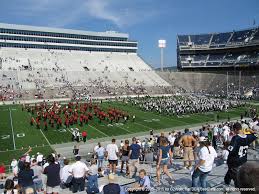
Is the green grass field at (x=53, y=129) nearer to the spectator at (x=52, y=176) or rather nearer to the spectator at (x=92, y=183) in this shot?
the spectator at (x=92, y=183)

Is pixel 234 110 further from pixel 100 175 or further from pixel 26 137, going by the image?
pixel 100 175

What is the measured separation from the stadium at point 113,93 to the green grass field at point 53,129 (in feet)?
0.23

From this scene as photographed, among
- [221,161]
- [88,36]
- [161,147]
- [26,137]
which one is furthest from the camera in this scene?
[88,36]

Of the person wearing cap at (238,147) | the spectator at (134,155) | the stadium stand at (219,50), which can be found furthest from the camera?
the stadium stand at (219,50)

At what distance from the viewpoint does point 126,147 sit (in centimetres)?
872

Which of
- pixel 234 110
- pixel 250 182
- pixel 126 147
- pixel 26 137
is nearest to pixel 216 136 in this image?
pixel 126 147

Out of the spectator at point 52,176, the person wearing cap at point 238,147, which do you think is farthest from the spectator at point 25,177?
the person wearing cap at point 238,147

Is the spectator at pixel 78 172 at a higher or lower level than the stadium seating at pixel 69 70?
lower

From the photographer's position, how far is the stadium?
18375mm

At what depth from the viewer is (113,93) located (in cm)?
5238

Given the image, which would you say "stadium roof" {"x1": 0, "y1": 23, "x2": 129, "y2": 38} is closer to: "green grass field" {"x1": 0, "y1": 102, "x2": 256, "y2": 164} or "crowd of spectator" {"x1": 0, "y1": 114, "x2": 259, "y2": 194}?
"green grass field" {"x1": 0, "y1": 102, "x2": 256, "y2": 164}

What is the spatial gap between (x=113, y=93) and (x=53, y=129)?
1145 inches

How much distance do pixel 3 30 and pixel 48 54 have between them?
10.3m

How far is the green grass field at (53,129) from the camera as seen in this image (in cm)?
1881
